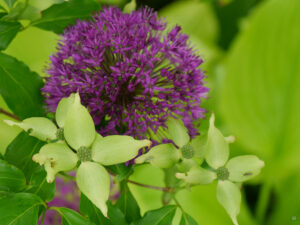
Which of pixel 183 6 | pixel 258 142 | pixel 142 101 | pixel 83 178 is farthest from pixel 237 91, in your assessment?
pixel 83 178

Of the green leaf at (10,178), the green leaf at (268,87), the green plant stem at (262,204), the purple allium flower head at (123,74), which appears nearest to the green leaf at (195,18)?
the green leaf at (268,87)

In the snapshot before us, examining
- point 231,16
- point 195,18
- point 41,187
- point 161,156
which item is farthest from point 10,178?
point 231,16

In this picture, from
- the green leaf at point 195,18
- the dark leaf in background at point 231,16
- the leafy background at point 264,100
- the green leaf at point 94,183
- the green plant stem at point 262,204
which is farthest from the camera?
the dark leaf in background at point 231,16

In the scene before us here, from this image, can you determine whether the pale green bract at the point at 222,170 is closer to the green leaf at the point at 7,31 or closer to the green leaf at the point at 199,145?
the green leaf at the point at 199,145

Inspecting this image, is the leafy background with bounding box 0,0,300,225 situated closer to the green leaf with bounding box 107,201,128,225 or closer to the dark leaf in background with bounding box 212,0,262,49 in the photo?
the dark leaf in background with bounding box 212,0,262,49

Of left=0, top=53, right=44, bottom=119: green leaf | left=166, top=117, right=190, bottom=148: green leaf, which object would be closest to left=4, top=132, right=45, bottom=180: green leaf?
left=0, top=53, right=44, bottom=119: green leaf

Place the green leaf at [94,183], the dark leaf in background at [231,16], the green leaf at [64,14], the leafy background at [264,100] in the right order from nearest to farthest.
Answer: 1. the green leaf at [94,183]
2. the green leaf at [64,14]
3. the leafy background at [264,100]
4. the dark leaf in background at [231,16]
